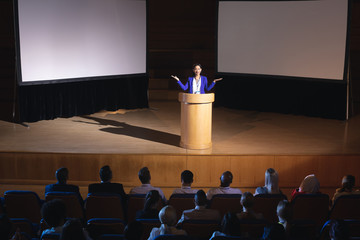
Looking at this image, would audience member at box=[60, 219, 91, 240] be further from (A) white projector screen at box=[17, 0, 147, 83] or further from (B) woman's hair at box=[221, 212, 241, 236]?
(A) white projector screen at box=[17, 0, 147, 83]

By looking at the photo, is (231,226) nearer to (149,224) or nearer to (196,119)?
(149,224)

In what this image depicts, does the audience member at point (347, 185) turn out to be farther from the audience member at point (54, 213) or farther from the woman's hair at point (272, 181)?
the audience member at point (54, 213)

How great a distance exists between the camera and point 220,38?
9.60 metres

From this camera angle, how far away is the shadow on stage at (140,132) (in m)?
6.73

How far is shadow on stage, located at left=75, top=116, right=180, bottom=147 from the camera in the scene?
6727 millimetres

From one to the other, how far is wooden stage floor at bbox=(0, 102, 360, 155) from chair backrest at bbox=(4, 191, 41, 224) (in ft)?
6.82

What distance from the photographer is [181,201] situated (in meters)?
3.95

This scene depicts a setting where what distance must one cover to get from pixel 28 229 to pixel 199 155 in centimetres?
307

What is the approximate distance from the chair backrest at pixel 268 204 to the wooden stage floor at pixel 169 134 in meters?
2.00

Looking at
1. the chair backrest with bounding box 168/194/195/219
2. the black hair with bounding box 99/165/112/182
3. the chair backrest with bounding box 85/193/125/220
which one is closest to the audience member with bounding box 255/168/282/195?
the chair backrest with bounding box 168/194/195/219

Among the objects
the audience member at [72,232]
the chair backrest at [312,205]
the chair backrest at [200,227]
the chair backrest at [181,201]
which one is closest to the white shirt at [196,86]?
the chair backrest at [181,201]

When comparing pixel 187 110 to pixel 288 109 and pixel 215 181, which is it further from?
pixel 288 109

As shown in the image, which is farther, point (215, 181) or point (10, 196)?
point (215, 181)

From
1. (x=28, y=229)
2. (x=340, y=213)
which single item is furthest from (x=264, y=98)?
(x=28, y=229)
